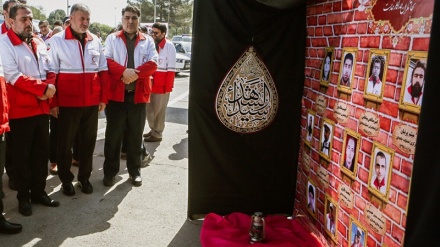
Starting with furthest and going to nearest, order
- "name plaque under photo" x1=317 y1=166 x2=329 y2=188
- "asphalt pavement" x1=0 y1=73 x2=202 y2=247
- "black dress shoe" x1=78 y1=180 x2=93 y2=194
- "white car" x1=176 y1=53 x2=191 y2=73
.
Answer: "white car" x1=176 y1=53 x2=191 y2=73, "black dress shoe" x1=78 y1=180 x2=93 y2=194, "asphalt pavement" x1=0 y1=73 x2=202 y2=247, "name plaque under photo" x1=317 y1=166 x2=329 y2=188

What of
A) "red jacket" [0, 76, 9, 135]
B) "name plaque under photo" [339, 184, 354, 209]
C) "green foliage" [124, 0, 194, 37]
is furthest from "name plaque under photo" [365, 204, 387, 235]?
"green foliage" [124, 0, 194, 37]

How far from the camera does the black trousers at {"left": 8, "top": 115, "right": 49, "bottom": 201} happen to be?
3.79 metres

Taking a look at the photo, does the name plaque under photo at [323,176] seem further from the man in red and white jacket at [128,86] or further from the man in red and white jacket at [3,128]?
the man in red and white jacket at [3,128]

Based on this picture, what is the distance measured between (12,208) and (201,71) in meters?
2.56

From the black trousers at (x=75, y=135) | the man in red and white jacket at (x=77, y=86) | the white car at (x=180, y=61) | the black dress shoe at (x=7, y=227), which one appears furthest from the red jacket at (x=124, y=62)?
the white car at (x=180, y=61)

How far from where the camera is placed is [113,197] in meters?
4.50

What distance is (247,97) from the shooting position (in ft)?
12.0

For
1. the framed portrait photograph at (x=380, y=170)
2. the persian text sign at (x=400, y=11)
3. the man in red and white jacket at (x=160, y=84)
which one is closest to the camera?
the persian text sign at (x=400, y=11)

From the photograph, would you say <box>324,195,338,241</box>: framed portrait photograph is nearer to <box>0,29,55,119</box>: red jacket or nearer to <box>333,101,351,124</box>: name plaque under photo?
<box>333,101,351,124</box>: name plaque under photo

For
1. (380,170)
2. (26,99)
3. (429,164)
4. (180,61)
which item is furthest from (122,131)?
(180,61)

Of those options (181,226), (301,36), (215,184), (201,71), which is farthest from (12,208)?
(301,36)

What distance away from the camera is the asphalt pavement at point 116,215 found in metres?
3.52

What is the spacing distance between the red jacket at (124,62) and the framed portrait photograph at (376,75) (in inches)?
113

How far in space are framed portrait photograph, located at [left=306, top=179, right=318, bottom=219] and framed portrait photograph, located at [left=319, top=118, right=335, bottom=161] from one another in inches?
14.5
